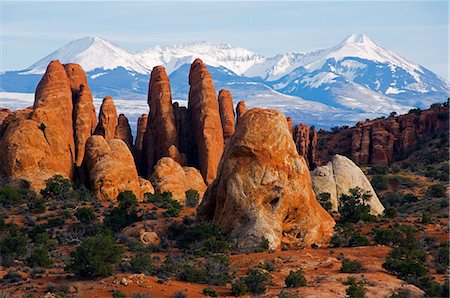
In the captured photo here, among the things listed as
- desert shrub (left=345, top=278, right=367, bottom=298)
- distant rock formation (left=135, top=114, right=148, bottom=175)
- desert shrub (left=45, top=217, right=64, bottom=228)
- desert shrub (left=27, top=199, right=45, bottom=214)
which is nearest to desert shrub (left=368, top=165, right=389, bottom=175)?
distant rock formation (left=135, top=114, right=148, bottom=175)

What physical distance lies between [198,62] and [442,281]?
5854cm

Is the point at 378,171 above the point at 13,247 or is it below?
above

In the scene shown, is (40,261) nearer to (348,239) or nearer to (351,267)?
(351,267)

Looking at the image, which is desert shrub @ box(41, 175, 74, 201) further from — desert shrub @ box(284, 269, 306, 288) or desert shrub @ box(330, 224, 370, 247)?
desert shrub @ box(284, 269, 306, 288)

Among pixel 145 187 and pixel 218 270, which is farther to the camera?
pixel 145 187

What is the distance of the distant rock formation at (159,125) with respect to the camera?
289ft

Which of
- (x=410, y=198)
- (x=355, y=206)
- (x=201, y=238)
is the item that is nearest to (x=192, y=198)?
(x=355, y=206)

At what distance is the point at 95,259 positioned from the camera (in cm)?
3847

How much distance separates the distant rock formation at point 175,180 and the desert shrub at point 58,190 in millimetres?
8447

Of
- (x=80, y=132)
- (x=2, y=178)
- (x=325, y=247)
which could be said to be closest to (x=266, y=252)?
(x=325, y=247)

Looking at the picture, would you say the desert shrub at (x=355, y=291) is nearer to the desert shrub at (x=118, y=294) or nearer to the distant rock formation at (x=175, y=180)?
the desert shrub at (x=118, y=294)

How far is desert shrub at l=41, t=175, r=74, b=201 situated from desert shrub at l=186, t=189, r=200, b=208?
9.25 metres

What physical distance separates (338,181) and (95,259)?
34997 millimetres

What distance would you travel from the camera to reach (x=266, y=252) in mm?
45938
